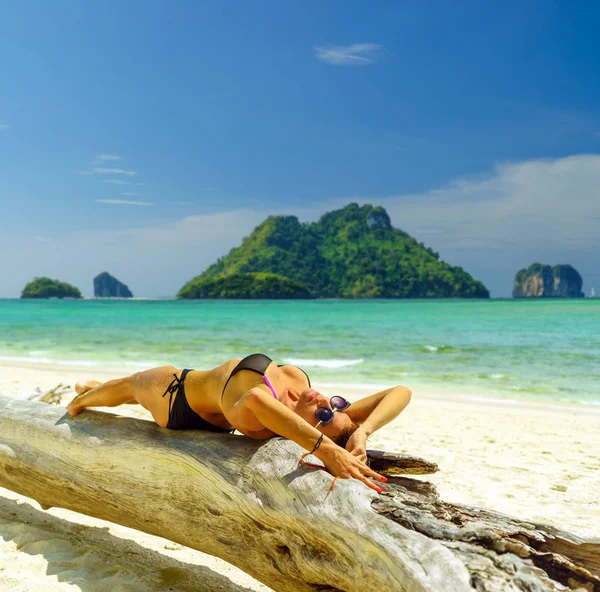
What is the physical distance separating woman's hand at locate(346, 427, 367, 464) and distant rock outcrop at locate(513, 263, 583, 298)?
180 m

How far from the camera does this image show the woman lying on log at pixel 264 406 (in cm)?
242

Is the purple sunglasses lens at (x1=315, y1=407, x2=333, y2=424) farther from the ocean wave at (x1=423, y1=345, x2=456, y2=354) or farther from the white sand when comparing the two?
the ocean wave at (x1=423, y1=345, x2=456, y2=354)

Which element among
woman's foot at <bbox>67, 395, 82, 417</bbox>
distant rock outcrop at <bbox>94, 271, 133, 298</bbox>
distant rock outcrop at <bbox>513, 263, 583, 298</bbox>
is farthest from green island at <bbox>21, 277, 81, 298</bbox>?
woman's foot at <bbox>67, 395, 82, 417</bbox>

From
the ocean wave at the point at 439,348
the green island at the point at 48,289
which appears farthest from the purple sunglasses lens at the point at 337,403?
the green island at the point at 48,289

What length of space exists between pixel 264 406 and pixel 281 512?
18.4 inches

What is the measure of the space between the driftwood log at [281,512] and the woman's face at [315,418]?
211 millimetres

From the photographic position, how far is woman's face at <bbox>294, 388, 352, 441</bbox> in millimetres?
2695

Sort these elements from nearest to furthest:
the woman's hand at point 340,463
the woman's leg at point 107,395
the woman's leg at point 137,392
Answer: the woman's hand at point 340,463
the woman's leg at point 137,392
the woman's leg at point 107,395

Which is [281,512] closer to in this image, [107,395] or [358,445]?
[358,445]

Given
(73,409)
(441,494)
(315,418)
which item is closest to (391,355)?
(441,494)

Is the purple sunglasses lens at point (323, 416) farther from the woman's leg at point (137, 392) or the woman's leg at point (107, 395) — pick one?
the woman's leg at point (107, 395)

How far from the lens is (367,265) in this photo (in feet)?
360

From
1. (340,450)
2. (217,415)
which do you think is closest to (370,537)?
(340,450)

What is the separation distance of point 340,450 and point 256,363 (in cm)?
63
